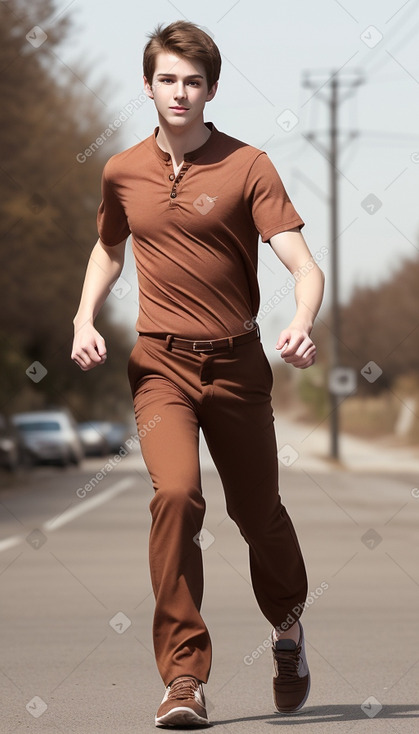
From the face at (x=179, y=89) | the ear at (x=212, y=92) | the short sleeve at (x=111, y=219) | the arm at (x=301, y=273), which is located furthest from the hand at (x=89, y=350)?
the ear at (x=212, y=92)

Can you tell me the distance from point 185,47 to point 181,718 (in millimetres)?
2265

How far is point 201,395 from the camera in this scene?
5527mm

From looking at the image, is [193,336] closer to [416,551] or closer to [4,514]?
[416,551]

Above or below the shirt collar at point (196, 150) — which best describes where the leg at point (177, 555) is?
below

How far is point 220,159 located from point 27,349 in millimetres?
46917

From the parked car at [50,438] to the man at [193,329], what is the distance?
29944 mm

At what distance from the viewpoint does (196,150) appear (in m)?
5.64

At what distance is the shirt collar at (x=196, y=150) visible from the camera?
18.5 feet

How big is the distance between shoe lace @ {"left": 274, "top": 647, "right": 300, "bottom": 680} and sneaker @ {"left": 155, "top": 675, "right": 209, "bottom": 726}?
0.55 m

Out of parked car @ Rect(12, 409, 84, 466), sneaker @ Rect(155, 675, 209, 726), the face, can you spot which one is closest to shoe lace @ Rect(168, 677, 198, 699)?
sneaker @ Rect(155, 675, 209, 726)

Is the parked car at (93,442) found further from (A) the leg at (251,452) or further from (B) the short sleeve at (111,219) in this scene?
(A) the leg at (251,452)

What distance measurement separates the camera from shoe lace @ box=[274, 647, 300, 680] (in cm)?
588

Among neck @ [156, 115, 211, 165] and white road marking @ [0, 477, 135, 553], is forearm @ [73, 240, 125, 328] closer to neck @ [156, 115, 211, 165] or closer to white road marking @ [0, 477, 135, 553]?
neck @ [156, 115, 211, 165]

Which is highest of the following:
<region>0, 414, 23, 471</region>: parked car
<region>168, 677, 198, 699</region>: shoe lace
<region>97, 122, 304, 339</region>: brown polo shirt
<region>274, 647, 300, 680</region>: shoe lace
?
<region>97, 122, 304, 339</region>: brown polo shirt
